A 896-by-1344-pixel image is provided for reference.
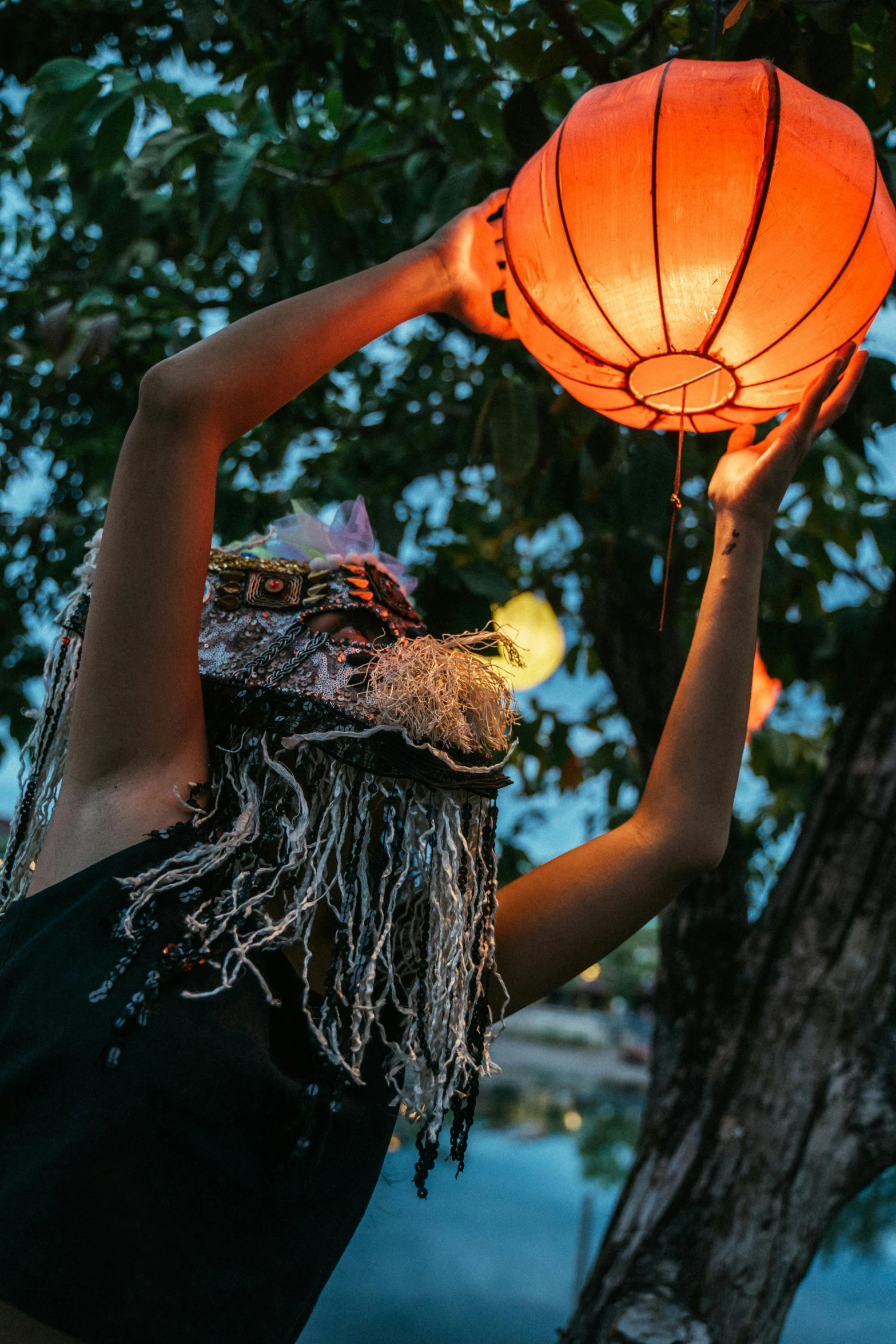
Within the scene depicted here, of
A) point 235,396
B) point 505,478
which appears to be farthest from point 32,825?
point 505,478

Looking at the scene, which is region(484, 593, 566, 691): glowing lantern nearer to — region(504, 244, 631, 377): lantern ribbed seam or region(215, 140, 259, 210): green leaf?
region(215, 140, 259, 210): green leaf

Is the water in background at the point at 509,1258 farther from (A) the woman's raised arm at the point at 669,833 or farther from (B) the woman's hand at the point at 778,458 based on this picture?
(B) the woman's hand at the point at 778,458

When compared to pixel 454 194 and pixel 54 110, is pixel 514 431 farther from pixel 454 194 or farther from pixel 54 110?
pixel 54 110

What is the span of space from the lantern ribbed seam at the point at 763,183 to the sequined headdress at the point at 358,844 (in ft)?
1.25

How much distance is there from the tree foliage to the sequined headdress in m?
0.94

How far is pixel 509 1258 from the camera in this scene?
10.2 feet

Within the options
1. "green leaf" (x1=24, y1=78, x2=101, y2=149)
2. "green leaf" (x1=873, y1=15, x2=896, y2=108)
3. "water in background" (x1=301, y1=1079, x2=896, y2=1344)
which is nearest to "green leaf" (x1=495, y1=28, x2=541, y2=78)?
"green leaf" (x1=873, y1=15, x2=896, y2=108)

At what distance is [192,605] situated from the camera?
81cm

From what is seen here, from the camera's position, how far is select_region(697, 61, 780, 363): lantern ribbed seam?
874 millimetres

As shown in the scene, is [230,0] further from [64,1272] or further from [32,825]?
[64,1272]

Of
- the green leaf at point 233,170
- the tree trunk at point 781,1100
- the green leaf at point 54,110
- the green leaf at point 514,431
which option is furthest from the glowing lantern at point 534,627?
the green leaf at point 54,110

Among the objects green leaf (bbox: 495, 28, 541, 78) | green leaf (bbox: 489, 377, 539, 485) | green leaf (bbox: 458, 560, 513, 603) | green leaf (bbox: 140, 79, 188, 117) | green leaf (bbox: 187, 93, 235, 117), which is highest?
green leaf (bbox: 187, 93, 235, 117)

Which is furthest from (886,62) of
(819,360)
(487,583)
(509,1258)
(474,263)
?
(509,1258)

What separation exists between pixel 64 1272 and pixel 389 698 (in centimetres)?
47
